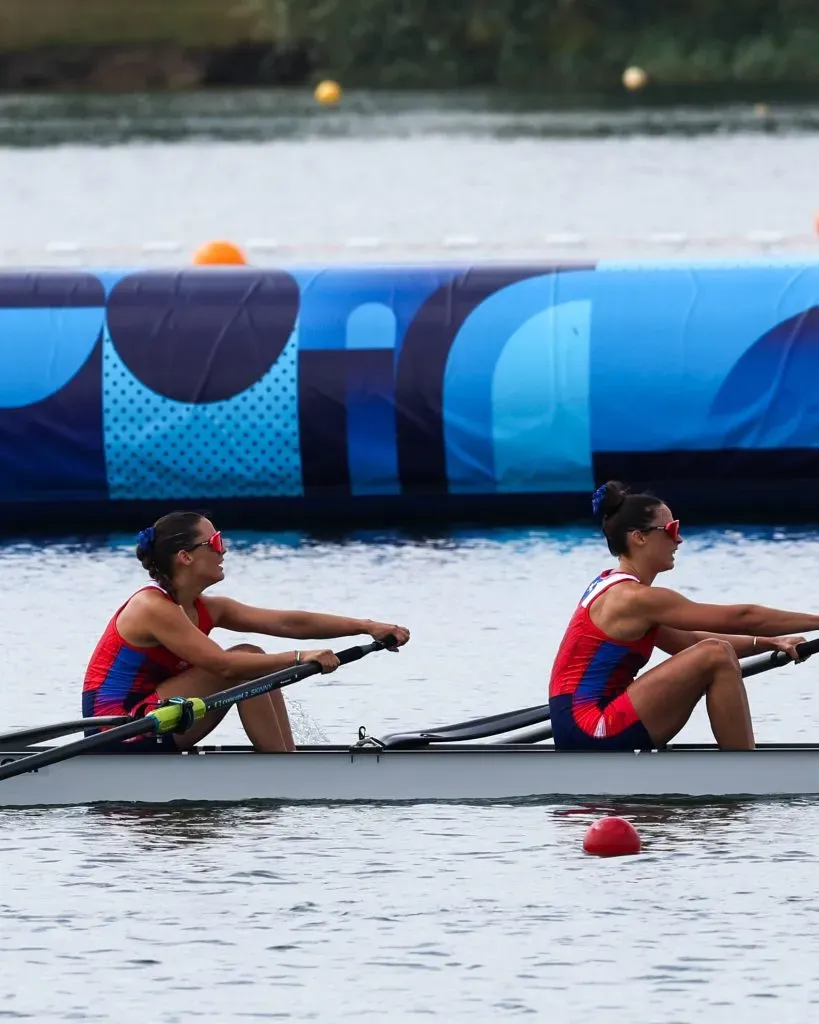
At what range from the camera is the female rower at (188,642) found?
12.9 metres

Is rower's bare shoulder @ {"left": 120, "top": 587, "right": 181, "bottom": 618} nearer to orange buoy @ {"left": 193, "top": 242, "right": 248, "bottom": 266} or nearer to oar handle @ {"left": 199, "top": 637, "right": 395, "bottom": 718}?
oar handle @ {"left": 199, "top": 637, "right": 395, "bottom": 718}

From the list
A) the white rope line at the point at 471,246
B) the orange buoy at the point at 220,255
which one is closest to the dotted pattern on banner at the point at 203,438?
the white rope line at the point at 471,246

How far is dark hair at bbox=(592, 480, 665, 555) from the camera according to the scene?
12594 mm

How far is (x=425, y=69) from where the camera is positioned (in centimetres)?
10331

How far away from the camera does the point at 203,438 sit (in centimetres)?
2242

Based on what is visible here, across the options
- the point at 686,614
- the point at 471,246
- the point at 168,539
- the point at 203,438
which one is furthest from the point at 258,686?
the point at 471,246

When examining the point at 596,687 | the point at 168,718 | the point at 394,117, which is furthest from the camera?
the point at 394,117

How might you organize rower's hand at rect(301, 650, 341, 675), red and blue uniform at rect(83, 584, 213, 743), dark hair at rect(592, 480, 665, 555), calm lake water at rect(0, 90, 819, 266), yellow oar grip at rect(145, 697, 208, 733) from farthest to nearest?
calm lake water at rect(0, 90, 819, 266) < red and blue uniform at rect(83, 584, 213, 743) < rower's hand at rect(301, 650, 341, 675) < yellow oar grip at rect(145, 697, 208, 733) < dark hair at rect(592, 480, 665, 555)

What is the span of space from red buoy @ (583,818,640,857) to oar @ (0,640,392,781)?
5.35ft

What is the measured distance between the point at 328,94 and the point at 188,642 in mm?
87398

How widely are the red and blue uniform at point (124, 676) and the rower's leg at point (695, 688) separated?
92.4 inches

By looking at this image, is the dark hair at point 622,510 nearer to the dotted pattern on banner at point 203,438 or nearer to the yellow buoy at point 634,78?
the dotted pattern on banner at point 203,438

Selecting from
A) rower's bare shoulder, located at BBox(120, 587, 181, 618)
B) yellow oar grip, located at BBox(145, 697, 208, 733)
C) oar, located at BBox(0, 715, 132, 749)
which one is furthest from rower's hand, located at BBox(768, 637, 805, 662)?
oar, located at BBox(0, 715, 132, 749)

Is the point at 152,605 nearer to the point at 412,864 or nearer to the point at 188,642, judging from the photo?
the point at 188,642
